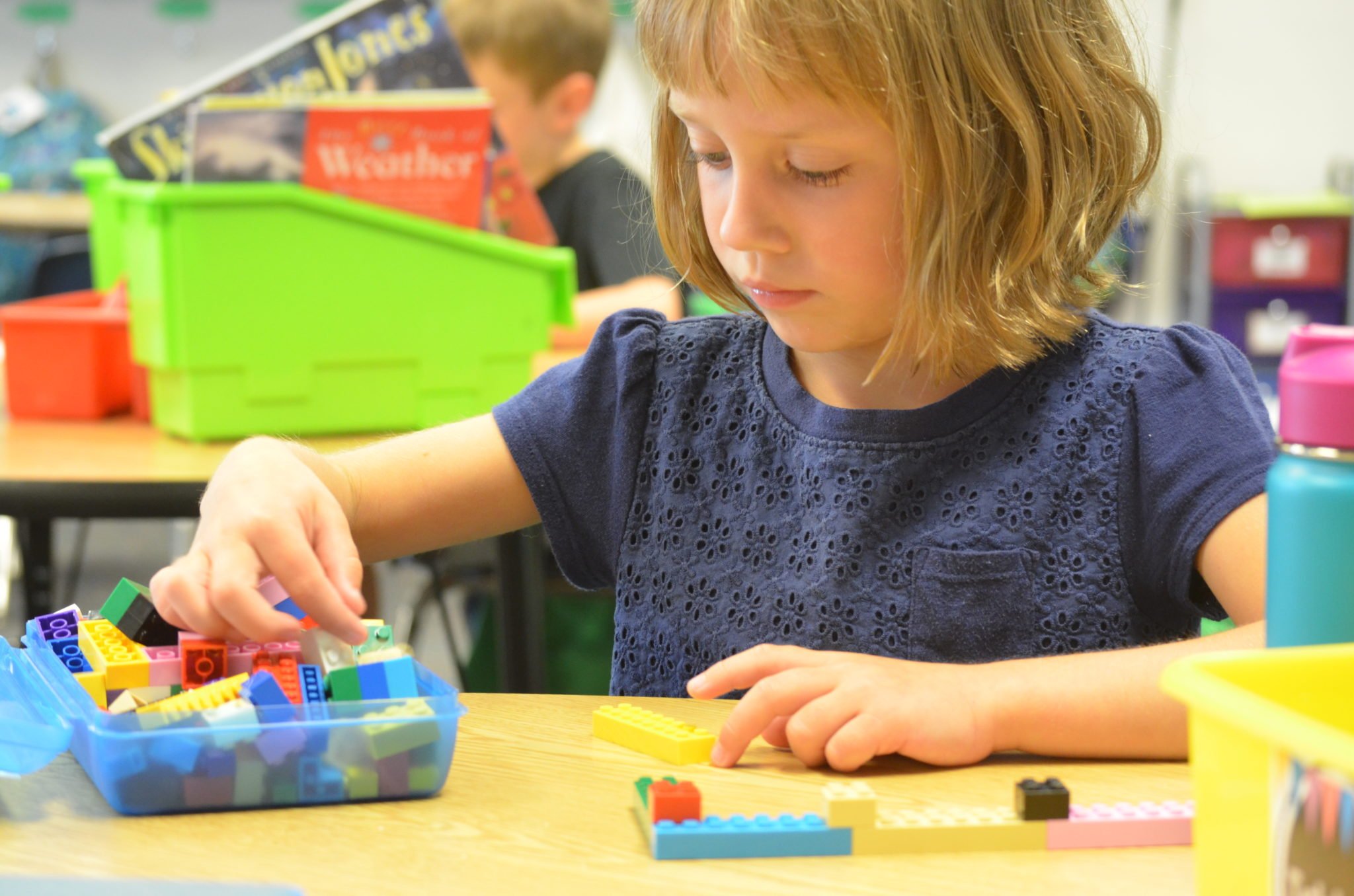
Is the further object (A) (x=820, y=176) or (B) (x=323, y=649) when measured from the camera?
(A) (x=820, y=176)

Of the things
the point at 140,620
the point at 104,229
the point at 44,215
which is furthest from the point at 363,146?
the point at 44,215

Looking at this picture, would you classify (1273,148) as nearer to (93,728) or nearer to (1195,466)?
(1195,466)

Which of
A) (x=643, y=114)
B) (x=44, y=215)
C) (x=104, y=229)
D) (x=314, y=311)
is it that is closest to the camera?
(x=314, y=311)

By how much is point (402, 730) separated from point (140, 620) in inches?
6.2

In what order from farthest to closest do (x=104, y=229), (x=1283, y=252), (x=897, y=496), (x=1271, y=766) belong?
(x=1283, y=252) → (x=104, y=229) → (x=897, y=496) → (x=1271, y=766)

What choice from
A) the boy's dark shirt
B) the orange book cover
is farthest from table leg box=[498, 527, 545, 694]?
the boy's dark shirt

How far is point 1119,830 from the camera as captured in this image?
1.70ft

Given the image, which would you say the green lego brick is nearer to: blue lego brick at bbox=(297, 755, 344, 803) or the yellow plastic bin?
blue lego brick at bbox=(297, 755, 344, 803)

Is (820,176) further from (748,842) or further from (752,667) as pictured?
(748,842)

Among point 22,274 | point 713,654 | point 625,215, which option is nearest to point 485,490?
point 713,654

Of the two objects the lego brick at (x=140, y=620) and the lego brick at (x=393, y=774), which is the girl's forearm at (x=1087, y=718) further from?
the lego brick at (x=140, y=620)

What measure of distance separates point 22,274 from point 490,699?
374 cm

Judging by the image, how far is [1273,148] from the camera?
→ 4.19 metres

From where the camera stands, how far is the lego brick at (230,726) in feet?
1.77
